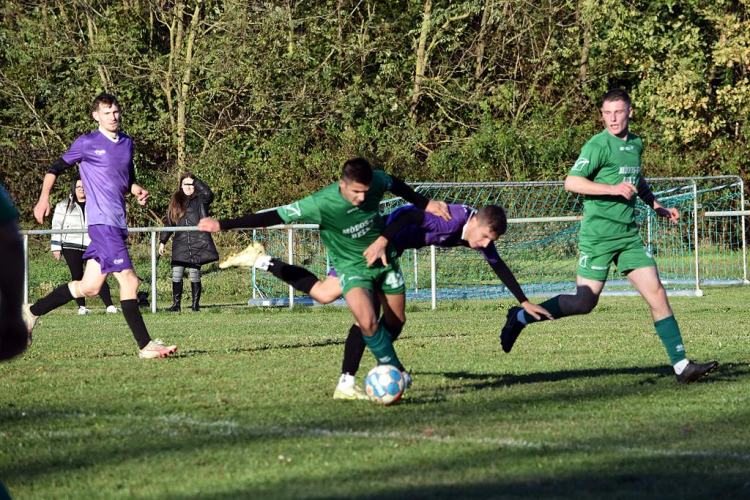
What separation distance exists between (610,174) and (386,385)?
245cm

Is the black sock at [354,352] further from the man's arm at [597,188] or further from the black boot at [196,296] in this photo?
the black boot at [196,296]

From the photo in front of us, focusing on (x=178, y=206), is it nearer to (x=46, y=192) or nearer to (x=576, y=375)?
(x=46, y=192)

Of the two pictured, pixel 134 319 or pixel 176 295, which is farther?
pixel 176 295

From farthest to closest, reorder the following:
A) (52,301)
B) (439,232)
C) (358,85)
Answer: (358,85), (52,301), (439,232)

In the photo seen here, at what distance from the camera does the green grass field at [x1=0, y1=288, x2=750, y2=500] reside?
509cm

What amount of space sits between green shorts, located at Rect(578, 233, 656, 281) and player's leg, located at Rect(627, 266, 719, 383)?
0.06 meters

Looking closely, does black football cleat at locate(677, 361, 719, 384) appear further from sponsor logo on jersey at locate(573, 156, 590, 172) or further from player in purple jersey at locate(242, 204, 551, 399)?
sponsor logo on jersey at locate(573, 156, 590, 172)

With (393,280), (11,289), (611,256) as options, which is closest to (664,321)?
(611,256)

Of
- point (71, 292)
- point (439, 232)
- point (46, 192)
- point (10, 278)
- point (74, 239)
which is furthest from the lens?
point (74, 239)


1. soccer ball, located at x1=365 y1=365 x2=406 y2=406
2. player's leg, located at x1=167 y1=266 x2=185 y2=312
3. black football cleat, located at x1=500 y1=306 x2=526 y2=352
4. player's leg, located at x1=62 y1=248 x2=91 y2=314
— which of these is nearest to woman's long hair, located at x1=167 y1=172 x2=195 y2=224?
player's leg, located at x1=167 y1=266 x2=185 y2=312

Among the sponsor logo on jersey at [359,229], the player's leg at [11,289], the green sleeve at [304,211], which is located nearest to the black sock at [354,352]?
the sponsor logo on jersey at [359,229]

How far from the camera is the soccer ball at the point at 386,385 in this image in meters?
7.14

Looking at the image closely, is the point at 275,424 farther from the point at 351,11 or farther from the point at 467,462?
the point at 351,11

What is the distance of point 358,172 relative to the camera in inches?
283
